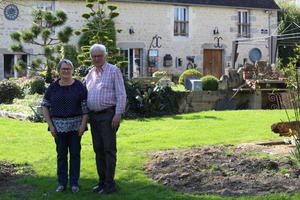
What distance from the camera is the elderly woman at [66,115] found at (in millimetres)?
5762

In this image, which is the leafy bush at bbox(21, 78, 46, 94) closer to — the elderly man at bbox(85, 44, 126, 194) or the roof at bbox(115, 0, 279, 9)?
the roof at bbox(115, 0, 279, 9)

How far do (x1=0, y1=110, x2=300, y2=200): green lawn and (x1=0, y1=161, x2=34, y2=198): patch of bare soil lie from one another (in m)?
0.13

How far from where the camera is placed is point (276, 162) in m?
6.66

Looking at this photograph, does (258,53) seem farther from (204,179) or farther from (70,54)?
(204,179)

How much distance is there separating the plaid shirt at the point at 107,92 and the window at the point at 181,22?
21.7 metres

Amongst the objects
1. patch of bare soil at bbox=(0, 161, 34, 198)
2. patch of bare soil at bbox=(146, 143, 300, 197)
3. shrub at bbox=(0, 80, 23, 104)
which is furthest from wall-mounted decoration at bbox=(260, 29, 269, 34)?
patch of bare soil at bbox=(0, 161, 34, 198)

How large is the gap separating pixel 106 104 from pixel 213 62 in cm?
2287

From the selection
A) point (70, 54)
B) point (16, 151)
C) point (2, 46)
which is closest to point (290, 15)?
point (70, 54)

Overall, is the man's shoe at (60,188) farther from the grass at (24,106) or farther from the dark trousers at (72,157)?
the grass at (24,106)

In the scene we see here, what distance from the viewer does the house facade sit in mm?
25188

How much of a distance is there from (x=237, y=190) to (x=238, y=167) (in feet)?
3.24

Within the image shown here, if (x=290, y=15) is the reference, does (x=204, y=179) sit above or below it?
below

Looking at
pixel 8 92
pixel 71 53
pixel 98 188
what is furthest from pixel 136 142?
pixel 71 53

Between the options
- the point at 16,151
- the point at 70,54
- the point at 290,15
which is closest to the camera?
the point at 16,151
